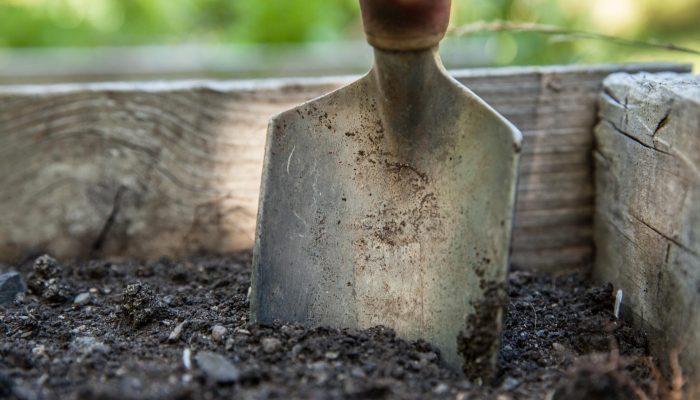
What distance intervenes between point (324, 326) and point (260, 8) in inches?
116

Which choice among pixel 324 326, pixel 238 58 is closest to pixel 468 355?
pixel 324 326

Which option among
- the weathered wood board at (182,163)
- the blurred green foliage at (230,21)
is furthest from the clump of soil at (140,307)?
the blurred green foliage at (230,21)

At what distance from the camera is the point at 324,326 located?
1.67 meters

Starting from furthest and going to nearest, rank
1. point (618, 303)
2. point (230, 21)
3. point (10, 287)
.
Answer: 1. point (230, 21)
2. point (10, 287)
3. point (618, 303)

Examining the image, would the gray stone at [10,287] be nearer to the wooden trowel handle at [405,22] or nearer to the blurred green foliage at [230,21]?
the wooden trowel handle at [405,22]

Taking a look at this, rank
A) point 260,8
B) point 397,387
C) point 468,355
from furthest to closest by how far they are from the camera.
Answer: point 260,8
point 468,355
point 397,387

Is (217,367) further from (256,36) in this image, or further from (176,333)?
(256,36)

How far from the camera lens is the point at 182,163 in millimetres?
2191

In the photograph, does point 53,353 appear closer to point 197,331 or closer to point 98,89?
point 197,331

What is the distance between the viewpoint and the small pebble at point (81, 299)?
187cm

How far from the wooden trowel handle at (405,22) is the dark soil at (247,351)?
1.82 ft

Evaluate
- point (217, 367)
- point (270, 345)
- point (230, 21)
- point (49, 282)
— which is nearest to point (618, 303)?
point (270, 345)

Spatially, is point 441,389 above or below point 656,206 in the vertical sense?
below

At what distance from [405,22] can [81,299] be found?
0.96m
